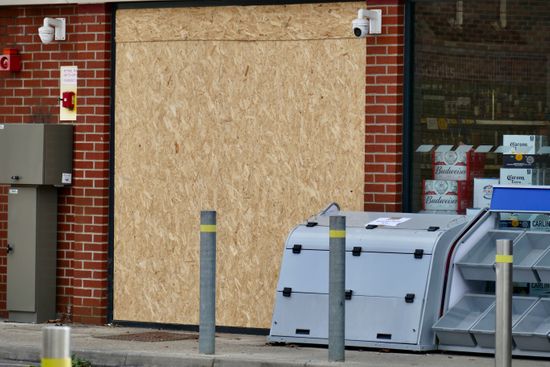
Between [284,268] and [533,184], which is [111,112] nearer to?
[284,268]

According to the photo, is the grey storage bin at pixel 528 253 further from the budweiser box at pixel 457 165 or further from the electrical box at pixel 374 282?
the budweiser box at pixel 457 165

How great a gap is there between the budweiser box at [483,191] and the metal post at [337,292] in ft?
7.70

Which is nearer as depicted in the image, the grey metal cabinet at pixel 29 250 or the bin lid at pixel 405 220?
the bin lid at pixel 405 220

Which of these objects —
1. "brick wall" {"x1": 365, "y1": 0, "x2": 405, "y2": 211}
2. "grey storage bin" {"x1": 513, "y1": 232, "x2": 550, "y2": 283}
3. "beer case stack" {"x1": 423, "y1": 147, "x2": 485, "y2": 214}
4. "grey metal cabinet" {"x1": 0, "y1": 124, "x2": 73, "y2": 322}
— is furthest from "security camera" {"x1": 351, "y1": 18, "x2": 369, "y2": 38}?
"grey metal cabinet" {"x1": 0, "y1": 124, "x2": 73, "y2": 322}

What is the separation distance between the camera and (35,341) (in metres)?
12.1

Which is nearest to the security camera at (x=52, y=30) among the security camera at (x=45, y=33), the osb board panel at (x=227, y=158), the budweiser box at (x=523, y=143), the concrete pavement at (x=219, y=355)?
the security camera at (x=45, y=33)

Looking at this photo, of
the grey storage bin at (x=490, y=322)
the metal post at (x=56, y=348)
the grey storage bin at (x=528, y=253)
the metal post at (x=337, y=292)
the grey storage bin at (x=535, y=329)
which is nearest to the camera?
the metal post at (x=56, y=348)

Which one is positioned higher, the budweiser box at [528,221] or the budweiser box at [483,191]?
the budweiser box at [483,191]

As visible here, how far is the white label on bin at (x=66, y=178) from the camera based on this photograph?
45.4ft

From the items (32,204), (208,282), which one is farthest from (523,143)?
(32,204)

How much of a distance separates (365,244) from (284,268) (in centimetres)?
73

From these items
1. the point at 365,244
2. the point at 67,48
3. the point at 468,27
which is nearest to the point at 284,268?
the point at 365,244

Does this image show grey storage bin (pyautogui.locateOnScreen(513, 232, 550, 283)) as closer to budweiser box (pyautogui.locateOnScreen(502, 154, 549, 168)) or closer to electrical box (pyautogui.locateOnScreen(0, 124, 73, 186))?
budweiser box (pyautogui.locateOnScreen(502, 154, 549, 168))

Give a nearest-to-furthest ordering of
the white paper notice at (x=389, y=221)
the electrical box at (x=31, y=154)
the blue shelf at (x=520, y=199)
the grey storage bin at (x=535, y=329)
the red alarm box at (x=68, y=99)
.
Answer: the grey storage bin at (x=535, y=329)
the blue shelf at (x=520, y=199)
the white paper notice at (x=389, y=221)
the electrical box at (x=31, y=154)
the red alarm box at (x=68, y=99)
